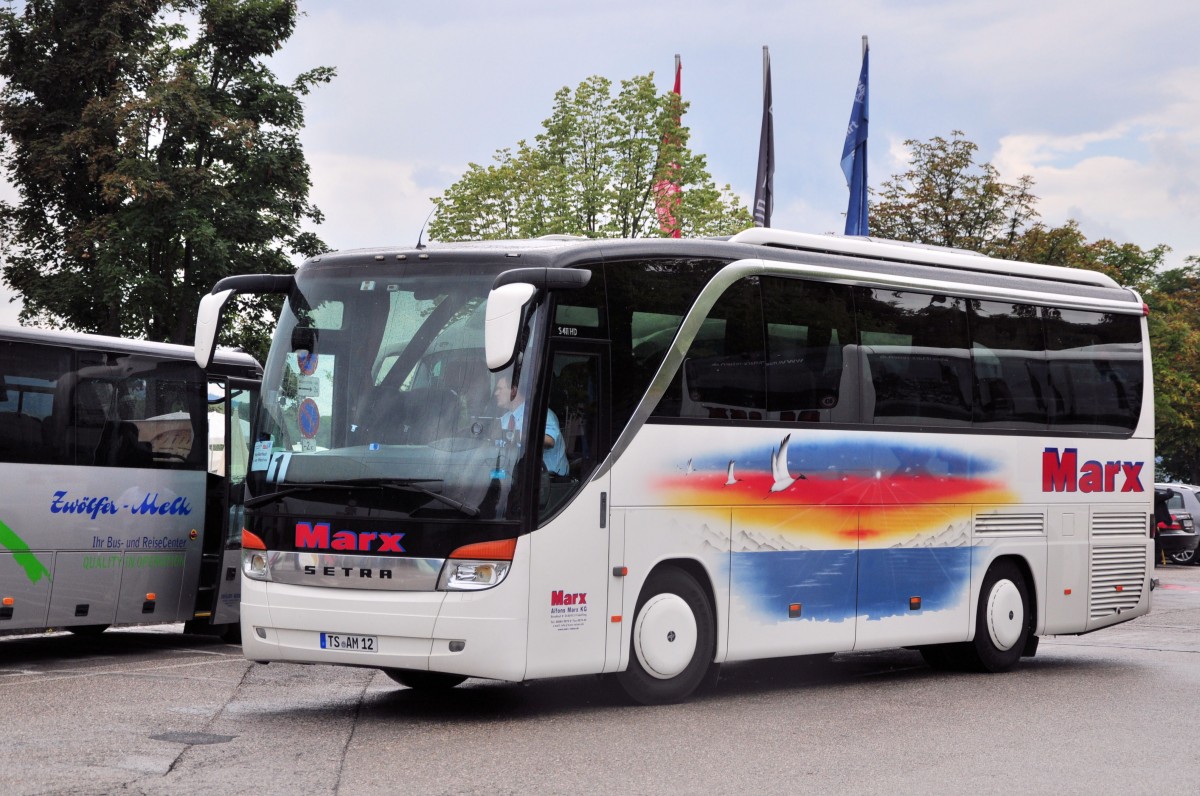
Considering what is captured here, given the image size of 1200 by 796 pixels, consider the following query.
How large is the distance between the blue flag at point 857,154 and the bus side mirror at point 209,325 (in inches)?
835

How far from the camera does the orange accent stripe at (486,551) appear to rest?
10906 millimetres

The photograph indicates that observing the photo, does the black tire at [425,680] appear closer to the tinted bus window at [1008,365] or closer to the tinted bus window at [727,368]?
the tinted bus window at [727,368]

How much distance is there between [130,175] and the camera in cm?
3784

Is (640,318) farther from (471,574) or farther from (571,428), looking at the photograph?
(471,574)

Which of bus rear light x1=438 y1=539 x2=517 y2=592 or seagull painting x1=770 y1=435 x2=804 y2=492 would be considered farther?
seagull painting x1=770 y1=435 x2=804 y2=492

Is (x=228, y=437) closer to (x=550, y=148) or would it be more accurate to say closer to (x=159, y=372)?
(x=159, y=372)

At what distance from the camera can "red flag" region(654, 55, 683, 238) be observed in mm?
40031

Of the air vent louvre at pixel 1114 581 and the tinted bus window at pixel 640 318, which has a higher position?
the tinted bus window at pixel 640 318

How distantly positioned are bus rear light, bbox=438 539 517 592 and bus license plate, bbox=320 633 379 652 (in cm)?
60

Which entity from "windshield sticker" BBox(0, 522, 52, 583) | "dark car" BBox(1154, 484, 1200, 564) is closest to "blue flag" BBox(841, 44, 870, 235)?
"dark car" BBox(1154, 484, 1200, 564)

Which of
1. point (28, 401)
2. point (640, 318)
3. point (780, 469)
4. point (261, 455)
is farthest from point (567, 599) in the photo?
point (28, 401)

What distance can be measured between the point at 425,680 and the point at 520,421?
2.92 m

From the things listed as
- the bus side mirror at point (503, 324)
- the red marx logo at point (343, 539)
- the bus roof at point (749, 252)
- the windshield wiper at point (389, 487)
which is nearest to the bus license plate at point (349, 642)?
the red marx logo at point (343, 539)

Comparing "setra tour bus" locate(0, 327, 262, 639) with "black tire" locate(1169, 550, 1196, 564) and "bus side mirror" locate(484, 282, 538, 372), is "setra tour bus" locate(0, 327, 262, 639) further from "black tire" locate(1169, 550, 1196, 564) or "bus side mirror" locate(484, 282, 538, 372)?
"black tire" locate(1169, 550, 1196, 564)
